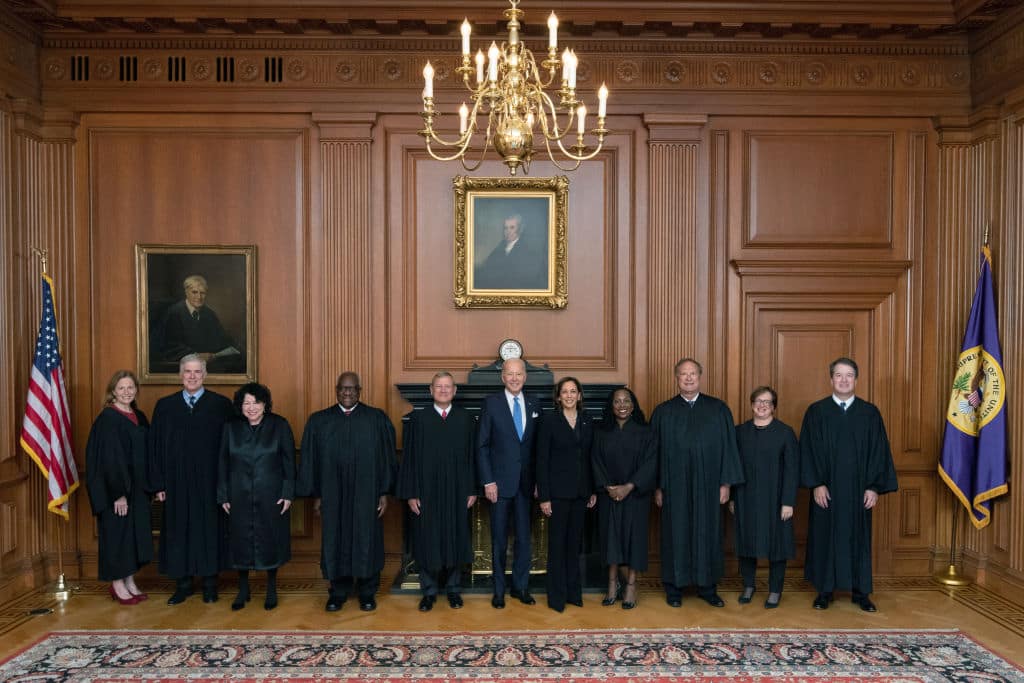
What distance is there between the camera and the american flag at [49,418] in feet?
21.1

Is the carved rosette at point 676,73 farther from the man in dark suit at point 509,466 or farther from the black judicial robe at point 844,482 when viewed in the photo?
the black judicial robe at point 844,482

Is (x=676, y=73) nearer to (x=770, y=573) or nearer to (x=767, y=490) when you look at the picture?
(x=767, y=490)

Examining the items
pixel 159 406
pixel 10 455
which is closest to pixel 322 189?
pixel 159 406

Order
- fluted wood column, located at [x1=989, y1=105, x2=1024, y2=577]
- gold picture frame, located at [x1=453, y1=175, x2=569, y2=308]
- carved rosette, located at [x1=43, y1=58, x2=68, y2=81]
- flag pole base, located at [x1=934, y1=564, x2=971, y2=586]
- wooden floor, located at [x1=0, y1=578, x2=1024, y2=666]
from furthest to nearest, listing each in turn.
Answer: gold picture frame, located at [x1=453, y1=175, x2=569, y2=308]
carved rosette, located at [x1=43, y1=58, x2=68, y2=81]
flag pole base, located at [x1=934, y1=564, x2=971, y2=586]
fluted wood column, located at [x1=989, y1=105, x2=1024, y2=577]
wooden floor, located at [x1=0, y1=578, x2=1024, y2=666]

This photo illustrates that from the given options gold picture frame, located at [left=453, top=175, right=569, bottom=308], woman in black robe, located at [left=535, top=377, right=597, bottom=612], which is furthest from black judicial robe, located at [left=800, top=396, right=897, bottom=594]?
gold picture frame, located at [left=453, top=175, right=569, bottom=308]

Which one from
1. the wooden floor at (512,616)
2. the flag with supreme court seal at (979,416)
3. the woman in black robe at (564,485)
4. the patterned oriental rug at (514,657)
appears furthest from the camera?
the flag with supreme court seal at (979,416)

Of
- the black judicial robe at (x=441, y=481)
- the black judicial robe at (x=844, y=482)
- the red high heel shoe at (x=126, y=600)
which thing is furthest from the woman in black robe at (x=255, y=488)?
the black judicial robe at (x=844, y=482)

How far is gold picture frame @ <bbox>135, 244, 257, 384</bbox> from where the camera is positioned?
7.06m

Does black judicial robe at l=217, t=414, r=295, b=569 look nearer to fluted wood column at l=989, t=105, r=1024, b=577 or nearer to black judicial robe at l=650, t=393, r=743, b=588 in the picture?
black judicial robe at l=650, t=393, r=743, b=588

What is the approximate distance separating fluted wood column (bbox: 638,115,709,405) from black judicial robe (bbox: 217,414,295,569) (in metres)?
3.24

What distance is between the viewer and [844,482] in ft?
20.7

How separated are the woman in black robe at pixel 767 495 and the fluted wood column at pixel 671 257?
3.27 ft

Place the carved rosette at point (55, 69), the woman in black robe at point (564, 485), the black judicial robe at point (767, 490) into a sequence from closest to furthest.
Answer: the woman in black robe at point (564, 485) < the black judicial robe at point (767, 490) < the carved rosette at point (55, 69)

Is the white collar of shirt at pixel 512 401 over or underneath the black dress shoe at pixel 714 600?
over
